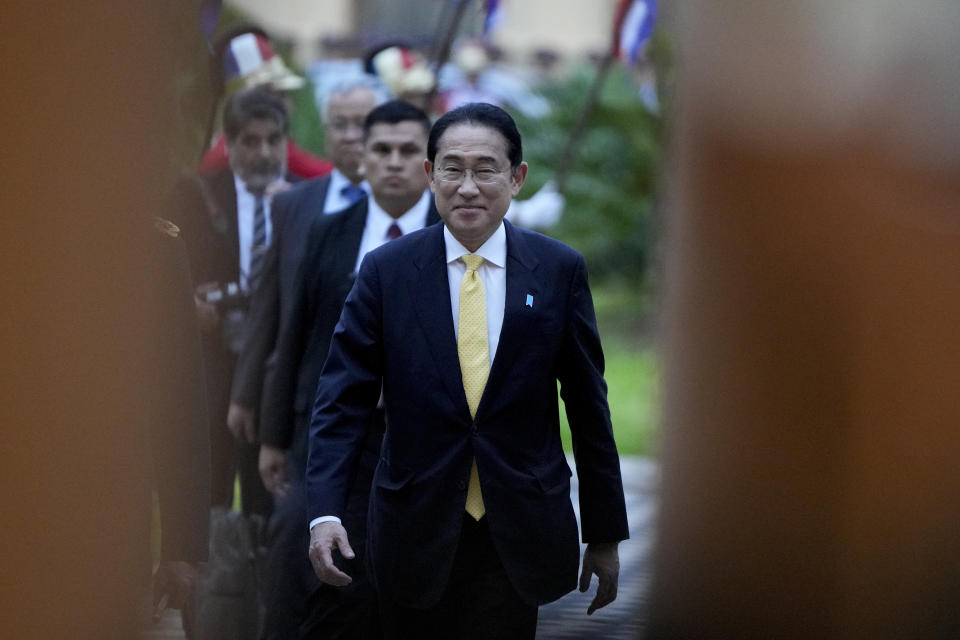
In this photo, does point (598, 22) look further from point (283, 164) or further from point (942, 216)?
point (942, 216)

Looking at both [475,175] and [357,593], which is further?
[357,593]

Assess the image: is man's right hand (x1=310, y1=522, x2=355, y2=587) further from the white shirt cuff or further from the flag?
the flag

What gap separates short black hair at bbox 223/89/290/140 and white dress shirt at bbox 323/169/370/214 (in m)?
0.49

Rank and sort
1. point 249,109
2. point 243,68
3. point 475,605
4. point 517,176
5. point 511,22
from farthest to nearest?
point 511,22 → point 243,68 → point 249,109 → point 517,176 → point 475,605

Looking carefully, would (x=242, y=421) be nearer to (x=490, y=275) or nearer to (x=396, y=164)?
(x=396, y=164)

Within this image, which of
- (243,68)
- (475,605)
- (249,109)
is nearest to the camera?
A: (475,605)

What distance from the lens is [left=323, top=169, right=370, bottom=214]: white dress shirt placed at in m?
6.30

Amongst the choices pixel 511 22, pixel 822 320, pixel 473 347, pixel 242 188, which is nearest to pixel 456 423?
pixel 473 347

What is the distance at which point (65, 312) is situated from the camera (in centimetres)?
346

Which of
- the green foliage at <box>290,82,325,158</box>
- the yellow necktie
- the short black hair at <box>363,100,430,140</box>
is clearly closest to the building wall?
the green foliage at <box>290,82,325,158</box>

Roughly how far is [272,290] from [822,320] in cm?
227

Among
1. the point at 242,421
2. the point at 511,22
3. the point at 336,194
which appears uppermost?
the point at 511,22

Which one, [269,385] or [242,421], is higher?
[269,385]

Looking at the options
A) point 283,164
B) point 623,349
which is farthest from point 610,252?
point 283,164
